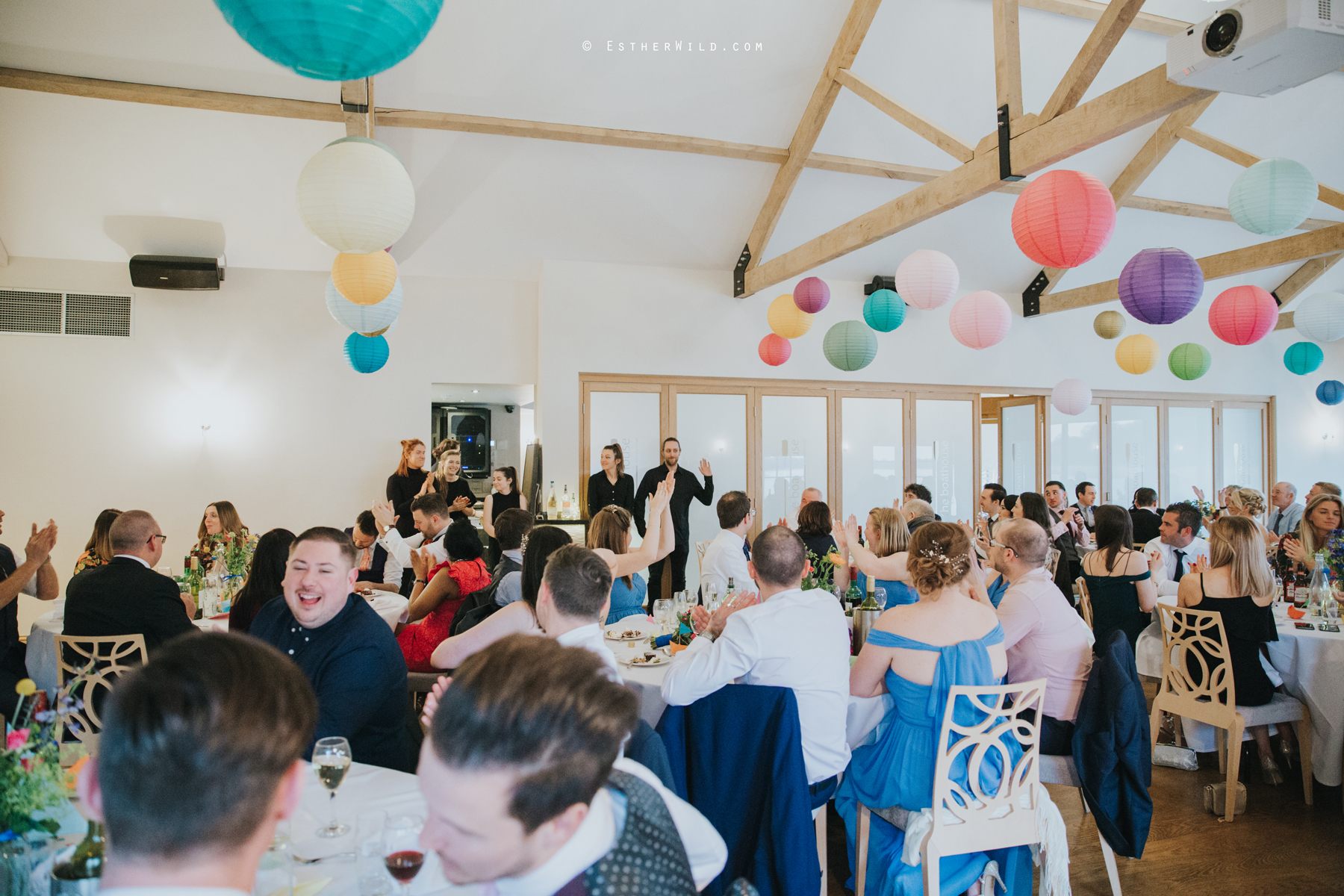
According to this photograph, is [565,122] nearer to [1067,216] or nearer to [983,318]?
[983,318]

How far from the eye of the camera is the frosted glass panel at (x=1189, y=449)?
1061 centimetres

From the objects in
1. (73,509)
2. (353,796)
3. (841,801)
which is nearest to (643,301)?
(73,509)

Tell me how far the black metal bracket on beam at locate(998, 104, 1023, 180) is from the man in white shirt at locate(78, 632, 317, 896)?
5118 millimetres

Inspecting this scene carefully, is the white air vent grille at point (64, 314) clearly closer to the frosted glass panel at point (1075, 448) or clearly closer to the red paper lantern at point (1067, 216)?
the red paper lantern at point (1067, 216)

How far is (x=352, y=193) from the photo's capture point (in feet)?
10.9

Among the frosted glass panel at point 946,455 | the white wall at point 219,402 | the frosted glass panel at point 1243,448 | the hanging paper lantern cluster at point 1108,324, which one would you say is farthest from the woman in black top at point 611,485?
the frosted glass panel at point 1243,448

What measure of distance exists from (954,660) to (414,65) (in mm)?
5632

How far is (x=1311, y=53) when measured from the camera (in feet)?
10.6

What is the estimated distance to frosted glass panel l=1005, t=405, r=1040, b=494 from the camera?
1040 centimetres

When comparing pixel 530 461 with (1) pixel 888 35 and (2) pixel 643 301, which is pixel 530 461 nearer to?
(2) pixel 643 301

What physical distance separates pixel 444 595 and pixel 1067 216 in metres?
3.49

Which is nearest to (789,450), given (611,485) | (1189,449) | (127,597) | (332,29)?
(611,485)

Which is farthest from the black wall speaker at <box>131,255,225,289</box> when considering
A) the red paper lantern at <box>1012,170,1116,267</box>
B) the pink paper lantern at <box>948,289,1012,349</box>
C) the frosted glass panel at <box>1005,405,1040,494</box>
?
the frosted glass panel at <box>1005,405,1040,494</box>

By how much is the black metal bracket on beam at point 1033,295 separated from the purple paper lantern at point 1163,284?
4911mm
